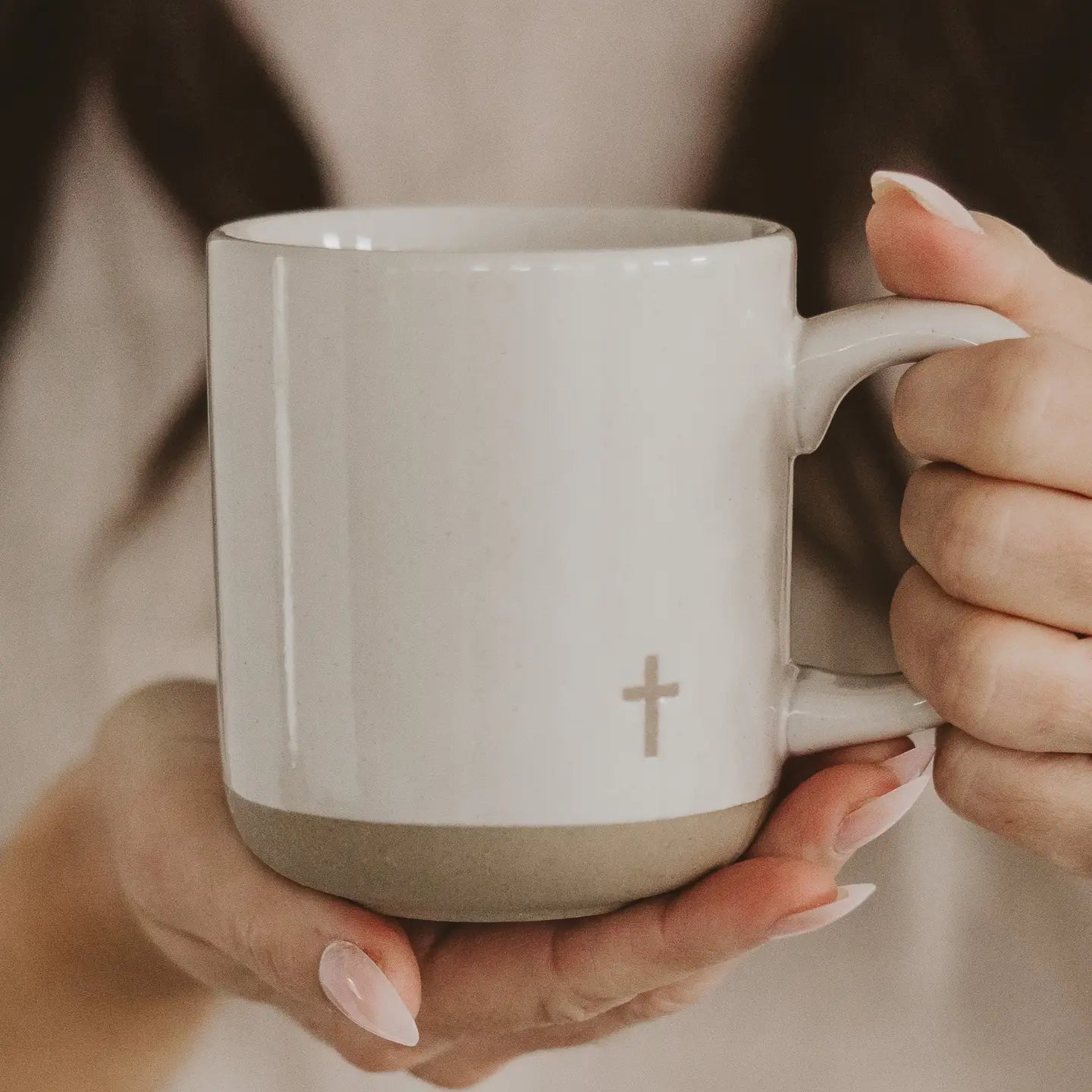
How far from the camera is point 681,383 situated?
57 cm

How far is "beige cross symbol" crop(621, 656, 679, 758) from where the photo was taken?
0.58 meters

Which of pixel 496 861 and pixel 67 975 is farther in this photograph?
pixel 67 975

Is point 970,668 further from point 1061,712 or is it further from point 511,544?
point 511,544

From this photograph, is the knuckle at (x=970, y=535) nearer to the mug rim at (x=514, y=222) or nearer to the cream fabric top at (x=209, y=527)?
the mug rim at (x=514, y=222)

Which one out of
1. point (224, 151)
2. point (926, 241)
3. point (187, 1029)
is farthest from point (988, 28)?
point (187, 1029)

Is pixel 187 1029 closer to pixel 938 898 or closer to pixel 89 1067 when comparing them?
pixel 89 1067

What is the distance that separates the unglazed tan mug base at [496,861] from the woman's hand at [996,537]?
0.14 m

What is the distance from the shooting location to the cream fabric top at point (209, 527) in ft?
3.42

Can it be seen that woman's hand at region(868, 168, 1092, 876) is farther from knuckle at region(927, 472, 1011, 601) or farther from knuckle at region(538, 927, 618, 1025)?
knuckle at region(538, 927, 618, 1025)

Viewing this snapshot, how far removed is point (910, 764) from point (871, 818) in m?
0.05

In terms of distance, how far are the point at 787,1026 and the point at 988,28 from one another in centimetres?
87

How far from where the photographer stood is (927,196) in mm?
647

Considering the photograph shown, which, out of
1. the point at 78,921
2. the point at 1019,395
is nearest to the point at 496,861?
the point at 1019,395

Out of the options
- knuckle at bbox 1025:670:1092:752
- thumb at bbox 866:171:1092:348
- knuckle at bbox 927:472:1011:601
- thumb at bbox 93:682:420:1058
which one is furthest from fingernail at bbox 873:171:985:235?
thumb at bbox 93:682:420:1058
